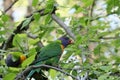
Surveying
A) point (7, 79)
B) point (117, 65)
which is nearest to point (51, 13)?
point (117, 65)

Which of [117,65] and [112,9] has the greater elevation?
[112,9]

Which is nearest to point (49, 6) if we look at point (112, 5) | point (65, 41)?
point (112, 5)

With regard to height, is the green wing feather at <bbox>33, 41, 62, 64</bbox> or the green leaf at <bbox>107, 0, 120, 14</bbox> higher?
the green leaf at <bbox>107, 0, 120, 14</bbox>

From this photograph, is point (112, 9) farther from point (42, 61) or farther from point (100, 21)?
point (42, 61)

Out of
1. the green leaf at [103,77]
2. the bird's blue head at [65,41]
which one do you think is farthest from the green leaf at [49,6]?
the bird's blue head at [65,41]

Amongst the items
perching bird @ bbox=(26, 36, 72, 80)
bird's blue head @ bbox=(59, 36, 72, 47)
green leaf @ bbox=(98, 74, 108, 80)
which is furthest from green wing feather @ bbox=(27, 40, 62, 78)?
green leaf @ bbox=(98, 74, 108, 80)

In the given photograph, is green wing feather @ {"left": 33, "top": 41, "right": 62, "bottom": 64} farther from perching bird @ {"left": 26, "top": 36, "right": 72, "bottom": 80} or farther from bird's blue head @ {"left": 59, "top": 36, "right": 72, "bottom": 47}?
bird's blue head @ {"left": 59, "top": 36, "right": 72, "bottom": 47}

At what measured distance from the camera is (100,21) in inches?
73.0

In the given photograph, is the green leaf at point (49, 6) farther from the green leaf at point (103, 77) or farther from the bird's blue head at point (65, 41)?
the bird's blue head at point (65, 41)

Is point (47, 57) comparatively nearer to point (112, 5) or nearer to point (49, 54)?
point (49, 54)

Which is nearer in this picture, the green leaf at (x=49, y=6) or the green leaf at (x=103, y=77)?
the green leaf at (x=103, y=77)

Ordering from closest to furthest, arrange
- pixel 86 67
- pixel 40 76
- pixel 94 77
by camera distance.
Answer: pixel 86 67
pixel 94 77
pixel 40 76

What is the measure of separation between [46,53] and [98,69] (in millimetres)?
499

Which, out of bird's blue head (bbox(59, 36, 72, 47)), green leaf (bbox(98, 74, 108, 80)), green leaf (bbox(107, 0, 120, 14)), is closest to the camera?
green leaf (bbox(98, 74, 108, 80))
